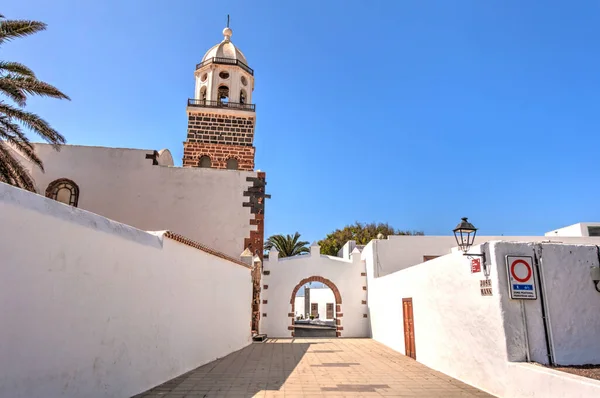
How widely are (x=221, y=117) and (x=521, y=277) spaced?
14177 mm

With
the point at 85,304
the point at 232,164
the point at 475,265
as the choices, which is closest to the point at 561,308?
the point at 475,265

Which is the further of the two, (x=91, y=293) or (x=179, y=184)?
(x=179, y=184)

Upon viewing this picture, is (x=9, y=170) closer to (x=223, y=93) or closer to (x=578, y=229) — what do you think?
(x=223, y=93)

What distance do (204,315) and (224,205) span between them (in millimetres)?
5965

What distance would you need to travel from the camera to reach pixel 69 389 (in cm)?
404

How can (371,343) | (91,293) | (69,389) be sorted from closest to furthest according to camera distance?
(69,389) < (91,293) < (371,343)

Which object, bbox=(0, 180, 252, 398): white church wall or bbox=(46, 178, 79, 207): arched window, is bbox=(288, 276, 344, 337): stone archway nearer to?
bbox=(0, 180, 252, 398): white church wall

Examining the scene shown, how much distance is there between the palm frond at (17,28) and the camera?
23.7ft

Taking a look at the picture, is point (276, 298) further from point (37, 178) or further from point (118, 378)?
point (118, 378)

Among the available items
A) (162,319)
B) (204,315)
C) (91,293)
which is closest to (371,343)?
(204,315)

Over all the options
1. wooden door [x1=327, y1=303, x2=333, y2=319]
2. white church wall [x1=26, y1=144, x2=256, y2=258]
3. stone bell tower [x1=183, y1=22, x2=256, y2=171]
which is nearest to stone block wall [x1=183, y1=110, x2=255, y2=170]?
stone bell tower [x1=183, y1=22, x2=256, y2=171]

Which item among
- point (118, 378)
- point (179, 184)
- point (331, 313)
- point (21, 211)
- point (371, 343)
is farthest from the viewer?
point (331, 313)

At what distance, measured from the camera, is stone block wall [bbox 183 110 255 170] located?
16.7 metres

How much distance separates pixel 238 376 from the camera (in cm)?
691
